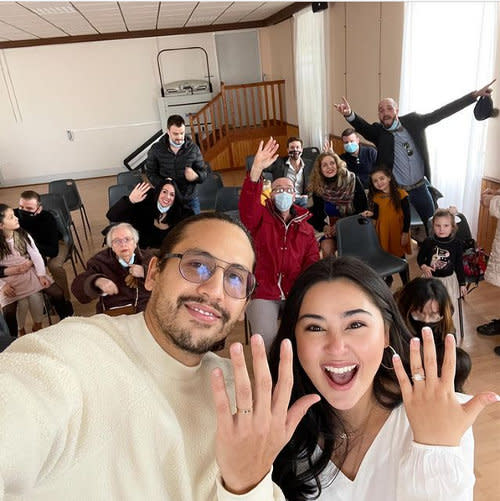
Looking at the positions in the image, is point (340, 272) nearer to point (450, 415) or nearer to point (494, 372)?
point (450, 415)

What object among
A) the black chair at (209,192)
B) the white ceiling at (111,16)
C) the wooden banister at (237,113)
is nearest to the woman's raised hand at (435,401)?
the black chair at (209,192)

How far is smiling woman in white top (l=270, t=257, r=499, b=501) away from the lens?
3.27 feet

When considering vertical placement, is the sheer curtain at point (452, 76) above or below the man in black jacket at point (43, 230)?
above

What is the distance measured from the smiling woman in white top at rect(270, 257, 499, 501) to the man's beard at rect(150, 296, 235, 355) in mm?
259

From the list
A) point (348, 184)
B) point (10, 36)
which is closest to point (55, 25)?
point (10, 36)

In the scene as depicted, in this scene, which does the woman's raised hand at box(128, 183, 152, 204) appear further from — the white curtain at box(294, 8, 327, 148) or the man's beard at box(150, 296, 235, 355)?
the white curtain at box(294, 8, 327, 148)

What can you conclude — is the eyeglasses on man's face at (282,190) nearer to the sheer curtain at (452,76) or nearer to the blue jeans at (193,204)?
the blue jeans at (193,204)

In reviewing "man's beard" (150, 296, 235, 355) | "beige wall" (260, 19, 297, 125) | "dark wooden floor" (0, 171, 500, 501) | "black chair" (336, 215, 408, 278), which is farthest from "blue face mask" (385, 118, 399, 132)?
"beige wall" (260, 19, 297, 125)

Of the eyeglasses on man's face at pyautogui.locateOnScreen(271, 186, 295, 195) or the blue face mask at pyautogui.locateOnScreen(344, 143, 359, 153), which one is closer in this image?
the eyeglasses on man's face at pyautogui.locateOnScreen(271, 186, 295, 195)

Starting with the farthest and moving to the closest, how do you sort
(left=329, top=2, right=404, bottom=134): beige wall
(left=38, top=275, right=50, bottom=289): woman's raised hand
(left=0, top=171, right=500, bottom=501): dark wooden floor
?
1. (left=329, top=2, right=404, bottom=134): beige wall
2. (left=38, top=275, right=50, bottom=289): woman's raised hand
3. (left=0, top=171, right=500, bottom=501): dark wooden floor

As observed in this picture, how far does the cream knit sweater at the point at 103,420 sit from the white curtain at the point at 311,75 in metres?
7.43

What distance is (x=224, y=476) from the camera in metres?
0.87

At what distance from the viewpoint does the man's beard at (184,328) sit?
41.1 inches

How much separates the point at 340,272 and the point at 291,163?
137 inches
